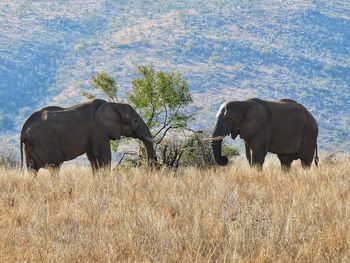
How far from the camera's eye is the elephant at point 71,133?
16.4m

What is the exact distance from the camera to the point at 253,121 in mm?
17234

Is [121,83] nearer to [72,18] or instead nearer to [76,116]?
[72,18]

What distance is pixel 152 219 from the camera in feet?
30.8

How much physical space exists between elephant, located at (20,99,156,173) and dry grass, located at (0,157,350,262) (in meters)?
2.69

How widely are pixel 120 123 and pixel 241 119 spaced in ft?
7.47

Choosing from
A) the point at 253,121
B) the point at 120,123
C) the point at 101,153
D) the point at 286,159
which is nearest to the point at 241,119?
the point at 253,121

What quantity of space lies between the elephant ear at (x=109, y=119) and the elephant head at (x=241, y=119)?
186 centimetres

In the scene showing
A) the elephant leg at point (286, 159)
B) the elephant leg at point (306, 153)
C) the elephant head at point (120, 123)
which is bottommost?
the elephant leg at point (286, 159)

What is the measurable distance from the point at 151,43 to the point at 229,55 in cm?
1445

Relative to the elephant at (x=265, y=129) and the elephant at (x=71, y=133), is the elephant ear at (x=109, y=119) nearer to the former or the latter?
the elephant at (x=71, y=133)

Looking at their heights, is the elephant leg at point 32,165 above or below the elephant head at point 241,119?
below

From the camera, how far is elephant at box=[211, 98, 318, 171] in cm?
1711

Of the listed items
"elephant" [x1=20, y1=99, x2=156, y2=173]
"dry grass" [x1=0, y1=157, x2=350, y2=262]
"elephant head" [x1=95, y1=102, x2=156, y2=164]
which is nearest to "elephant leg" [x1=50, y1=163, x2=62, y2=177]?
"elephant" [x1=20, y1=99, x2=156, y2=173]

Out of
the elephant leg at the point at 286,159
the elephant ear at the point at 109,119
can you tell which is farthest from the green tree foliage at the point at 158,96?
the elephant ear at the point at 109,119
